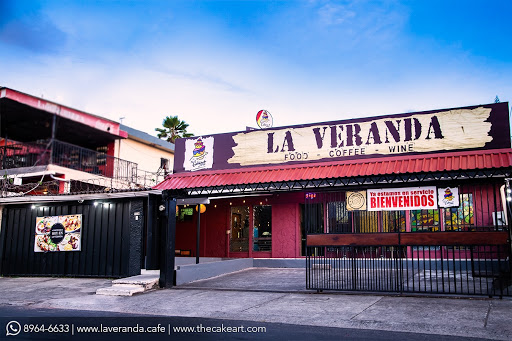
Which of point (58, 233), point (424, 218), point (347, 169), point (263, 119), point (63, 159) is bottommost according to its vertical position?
point (58, 233)

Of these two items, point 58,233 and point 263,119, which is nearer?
point 58,233

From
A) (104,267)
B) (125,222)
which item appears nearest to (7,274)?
(104,267)

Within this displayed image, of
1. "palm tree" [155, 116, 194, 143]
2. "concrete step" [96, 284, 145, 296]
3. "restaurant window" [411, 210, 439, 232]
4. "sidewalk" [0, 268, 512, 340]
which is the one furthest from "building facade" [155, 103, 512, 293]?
"palm tree" [155, 116, 194, 143]

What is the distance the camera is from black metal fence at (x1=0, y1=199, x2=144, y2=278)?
1609 centimetres

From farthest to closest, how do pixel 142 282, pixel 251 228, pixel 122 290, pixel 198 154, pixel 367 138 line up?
1. pixel 251 228
2. pixel 198 154
3. pixel 142 282
4. pixel 122 290
5. pixel 367 138

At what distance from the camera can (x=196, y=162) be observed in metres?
15.2

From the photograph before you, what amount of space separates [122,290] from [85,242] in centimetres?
494

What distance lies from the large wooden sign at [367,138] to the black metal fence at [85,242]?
326 cm

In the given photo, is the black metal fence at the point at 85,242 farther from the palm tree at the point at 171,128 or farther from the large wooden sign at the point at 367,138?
the palm tree at the point at 171,128

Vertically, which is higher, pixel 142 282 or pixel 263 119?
pixel 263 119

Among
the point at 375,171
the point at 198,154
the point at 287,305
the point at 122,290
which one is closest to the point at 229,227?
the point at 198,154

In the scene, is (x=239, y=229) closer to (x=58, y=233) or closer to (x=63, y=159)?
(x=58, y=233)

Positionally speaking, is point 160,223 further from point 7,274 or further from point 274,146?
point 7,274

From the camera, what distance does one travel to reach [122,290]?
42.2ft
